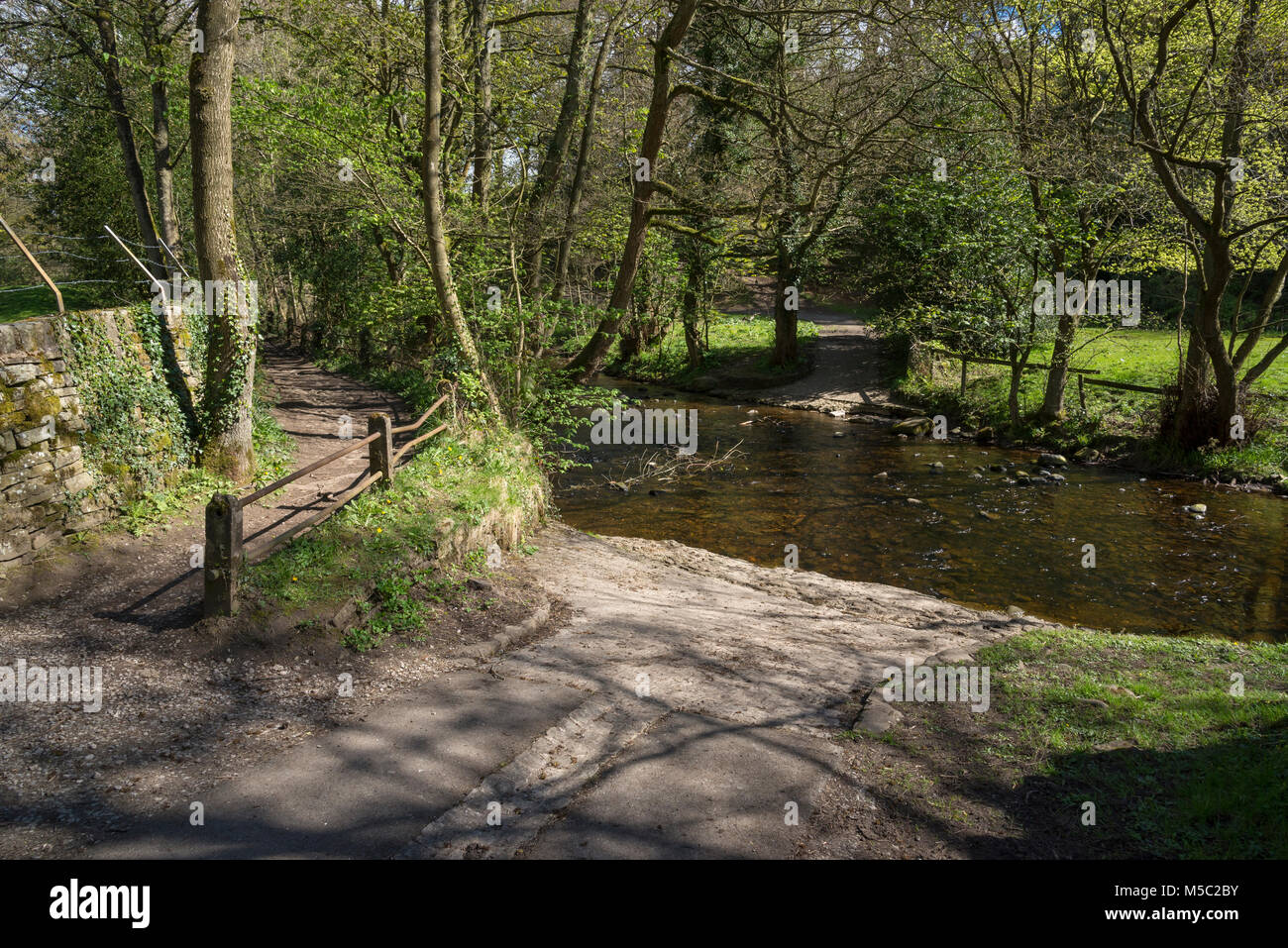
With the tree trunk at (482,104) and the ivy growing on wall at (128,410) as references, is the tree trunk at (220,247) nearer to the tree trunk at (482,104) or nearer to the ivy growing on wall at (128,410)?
the ivy growing on wall at (128,410)

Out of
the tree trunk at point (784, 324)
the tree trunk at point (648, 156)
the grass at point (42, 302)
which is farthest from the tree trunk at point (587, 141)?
the tree trunk at point (784, 324)

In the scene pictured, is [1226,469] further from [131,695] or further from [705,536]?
[131,695]

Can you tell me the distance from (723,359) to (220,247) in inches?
885

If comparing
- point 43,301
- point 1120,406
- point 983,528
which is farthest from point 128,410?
point 1120,406

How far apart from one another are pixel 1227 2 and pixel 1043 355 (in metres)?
10.0

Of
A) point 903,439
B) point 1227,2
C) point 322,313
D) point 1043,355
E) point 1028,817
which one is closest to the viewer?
point 1028,817

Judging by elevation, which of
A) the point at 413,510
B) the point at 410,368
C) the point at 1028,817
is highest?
the point at 410,368

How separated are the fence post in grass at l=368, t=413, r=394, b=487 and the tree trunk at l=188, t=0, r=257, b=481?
237cm

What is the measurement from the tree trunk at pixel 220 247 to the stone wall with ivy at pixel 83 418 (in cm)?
35

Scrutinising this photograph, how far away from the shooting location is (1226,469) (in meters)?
16.1

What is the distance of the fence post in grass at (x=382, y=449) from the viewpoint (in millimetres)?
8953

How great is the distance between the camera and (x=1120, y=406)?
758 inches
